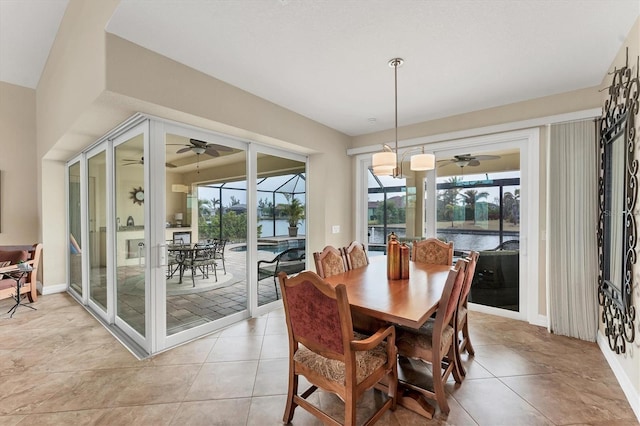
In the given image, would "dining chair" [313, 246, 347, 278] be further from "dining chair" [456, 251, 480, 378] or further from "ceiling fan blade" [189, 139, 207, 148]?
"ceiling fan blade" [189, 139, 207, 148]

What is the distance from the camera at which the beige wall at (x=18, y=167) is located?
14.7 feet

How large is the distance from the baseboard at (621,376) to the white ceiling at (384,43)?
2359 millimetres

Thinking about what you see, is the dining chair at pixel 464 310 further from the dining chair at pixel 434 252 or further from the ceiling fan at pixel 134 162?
the ceiling fan at pixel 134 162

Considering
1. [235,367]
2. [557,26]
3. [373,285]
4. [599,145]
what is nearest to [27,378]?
[235,367]

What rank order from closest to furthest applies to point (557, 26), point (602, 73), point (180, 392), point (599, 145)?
point (557, 26) < point (180, 392) < point (602, 73) < point (599, 145)

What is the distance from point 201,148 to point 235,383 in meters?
2.24

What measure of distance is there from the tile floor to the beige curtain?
266mm

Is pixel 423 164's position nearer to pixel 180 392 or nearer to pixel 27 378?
pixel 180 392

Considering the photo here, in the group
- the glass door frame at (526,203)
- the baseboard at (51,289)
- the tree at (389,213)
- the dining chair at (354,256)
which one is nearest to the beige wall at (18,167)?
the baseboard at (51,289)

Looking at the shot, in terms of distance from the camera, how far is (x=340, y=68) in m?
2.55

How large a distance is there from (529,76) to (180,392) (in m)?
4.09

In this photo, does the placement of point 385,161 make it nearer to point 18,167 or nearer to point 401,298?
point 401,298

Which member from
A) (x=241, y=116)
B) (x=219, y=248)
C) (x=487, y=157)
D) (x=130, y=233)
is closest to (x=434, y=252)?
(x=487, y=157)

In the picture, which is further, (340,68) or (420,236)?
(420,236)
